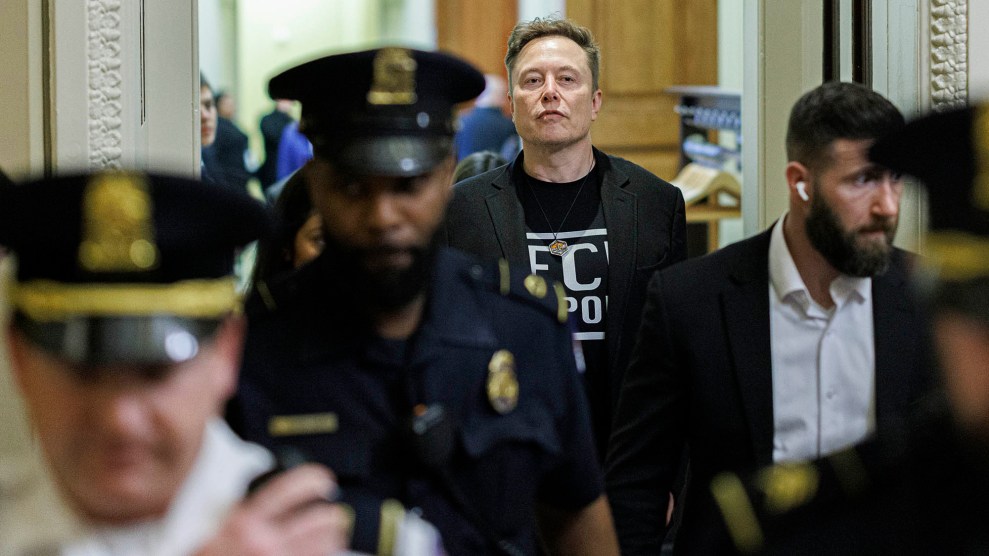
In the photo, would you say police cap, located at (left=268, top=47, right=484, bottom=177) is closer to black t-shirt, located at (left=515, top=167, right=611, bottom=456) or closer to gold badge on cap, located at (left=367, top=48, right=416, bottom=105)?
gold badge on cap, located at (left=367, top=48, right=416, bottom=105)

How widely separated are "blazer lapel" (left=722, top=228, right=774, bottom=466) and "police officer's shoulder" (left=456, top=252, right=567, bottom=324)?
1.63ft

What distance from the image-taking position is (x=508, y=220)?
3.89m

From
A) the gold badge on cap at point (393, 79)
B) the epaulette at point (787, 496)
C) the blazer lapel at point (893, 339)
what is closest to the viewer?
the epaulette at point (787, 496)

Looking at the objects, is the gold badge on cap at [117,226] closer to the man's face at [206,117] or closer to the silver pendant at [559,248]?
the silver pendant at [559,248]

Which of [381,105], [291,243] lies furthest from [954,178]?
[291,243]

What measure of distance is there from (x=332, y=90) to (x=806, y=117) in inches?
42.3

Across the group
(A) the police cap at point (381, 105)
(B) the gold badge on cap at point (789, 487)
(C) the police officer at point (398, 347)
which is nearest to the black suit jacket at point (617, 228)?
(C) the police officer at point (398, 347)

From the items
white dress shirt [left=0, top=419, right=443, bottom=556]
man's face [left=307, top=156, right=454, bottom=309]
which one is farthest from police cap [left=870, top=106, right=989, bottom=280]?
white dress shirt [left=0, top=419, right=443, bottom=556]

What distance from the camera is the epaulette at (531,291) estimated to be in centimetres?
239

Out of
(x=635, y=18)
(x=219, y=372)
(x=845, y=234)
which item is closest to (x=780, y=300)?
(x=845, y=234)

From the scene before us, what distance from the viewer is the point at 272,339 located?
7.25ft

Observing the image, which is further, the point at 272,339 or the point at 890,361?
the point at 890,361

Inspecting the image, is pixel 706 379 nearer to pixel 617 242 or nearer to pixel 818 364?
pixel 818 364

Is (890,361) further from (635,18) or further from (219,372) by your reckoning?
(635,18)
